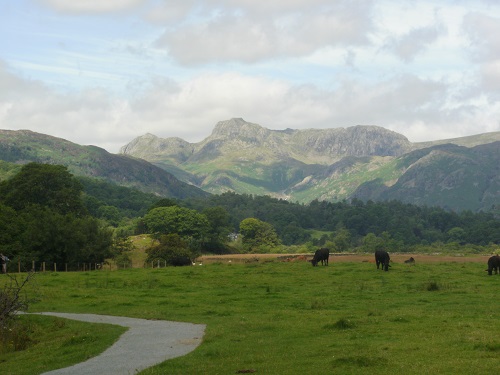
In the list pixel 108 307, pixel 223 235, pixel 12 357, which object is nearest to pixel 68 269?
pixel 108 307

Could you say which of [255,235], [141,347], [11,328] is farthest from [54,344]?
[255,235]

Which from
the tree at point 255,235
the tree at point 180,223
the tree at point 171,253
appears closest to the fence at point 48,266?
the tree at point 171,253

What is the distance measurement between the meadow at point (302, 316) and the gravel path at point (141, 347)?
0.92 metres

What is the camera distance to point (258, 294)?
46.7 m

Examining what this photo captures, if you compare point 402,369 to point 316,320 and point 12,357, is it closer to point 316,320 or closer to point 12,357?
point 316,320

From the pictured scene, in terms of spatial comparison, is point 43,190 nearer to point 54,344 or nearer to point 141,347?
point 54,344

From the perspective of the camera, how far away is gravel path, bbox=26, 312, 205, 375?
22.5 m

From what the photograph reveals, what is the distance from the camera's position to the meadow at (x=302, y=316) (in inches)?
839

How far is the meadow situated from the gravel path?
92 cm

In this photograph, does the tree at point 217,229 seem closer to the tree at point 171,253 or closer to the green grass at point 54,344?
the tree at point 171,253

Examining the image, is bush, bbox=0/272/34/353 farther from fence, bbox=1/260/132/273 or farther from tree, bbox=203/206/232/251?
tree, bbox=203/206/232/251

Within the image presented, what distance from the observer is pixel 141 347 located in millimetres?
26500

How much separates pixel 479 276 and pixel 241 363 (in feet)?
132

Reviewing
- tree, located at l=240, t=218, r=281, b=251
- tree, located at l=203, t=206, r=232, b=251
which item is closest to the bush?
tree, located at l=203, t=206, r=232, b=251
